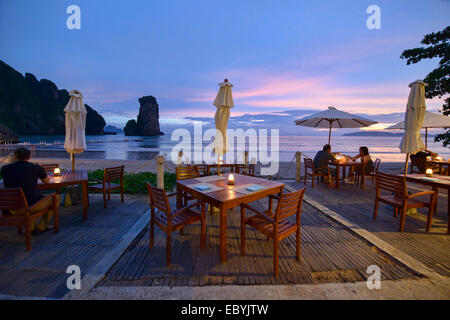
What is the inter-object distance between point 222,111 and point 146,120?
92.1 metres

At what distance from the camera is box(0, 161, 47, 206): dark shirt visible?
286 centimetres

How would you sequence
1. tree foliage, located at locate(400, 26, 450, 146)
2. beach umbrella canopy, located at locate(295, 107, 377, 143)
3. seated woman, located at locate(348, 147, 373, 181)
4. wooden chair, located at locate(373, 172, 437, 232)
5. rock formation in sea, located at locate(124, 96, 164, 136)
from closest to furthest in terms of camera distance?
wooden chair, located at locate(373, 172, 437, 232), seated woman, located at locate(348, 147, 373, 181), beach umbrella canopy, located at locate(295, 107, 377, 143), tree foliage, located at locate(400, 26, 450, 146), rock formation in sea, located at locate(124, 96, 164, 136)

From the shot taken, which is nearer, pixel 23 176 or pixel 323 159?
pixel 23 176

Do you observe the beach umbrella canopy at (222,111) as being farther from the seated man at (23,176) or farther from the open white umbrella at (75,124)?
the open white umbrella at (75,124)

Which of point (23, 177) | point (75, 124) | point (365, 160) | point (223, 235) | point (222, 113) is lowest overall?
point (223, 235)

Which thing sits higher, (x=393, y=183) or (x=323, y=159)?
(x=323, y=159)

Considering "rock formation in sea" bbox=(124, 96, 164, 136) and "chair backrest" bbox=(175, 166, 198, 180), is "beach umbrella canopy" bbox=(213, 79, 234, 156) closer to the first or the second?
"chair backrest" bbox=(175, 166, 198, 180)

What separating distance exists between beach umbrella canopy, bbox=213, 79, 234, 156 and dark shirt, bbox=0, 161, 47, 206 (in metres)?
3.10

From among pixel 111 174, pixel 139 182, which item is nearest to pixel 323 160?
pixel 139 182

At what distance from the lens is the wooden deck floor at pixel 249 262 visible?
210cm

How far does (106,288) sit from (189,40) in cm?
1898

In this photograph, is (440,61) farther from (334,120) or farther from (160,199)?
(160,199)

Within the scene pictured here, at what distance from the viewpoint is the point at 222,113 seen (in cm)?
397

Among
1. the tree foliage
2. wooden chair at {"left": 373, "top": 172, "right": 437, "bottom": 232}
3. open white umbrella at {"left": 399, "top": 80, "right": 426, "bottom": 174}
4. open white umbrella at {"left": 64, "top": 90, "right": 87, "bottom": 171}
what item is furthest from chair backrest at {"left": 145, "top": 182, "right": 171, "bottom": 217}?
the tree foliage
